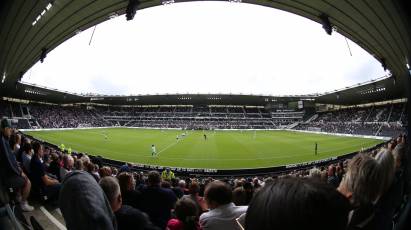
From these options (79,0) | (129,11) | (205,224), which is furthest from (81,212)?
(79,0)

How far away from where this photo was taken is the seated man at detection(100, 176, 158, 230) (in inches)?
77.3

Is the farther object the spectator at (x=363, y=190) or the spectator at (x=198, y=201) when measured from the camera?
the spectator at (x=198, y=201)

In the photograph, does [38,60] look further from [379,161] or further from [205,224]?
[379,161]

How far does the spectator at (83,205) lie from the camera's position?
1.17 metres

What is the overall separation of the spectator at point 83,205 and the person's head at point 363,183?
1183 millimetres

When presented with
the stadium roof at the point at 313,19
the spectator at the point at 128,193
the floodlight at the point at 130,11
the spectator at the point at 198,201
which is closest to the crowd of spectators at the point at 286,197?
the stadium roof at the point at 313,19

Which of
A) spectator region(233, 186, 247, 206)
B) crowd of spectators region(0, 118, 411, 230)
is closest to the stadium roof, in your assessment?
crowd of spectators region(0, 118, 411, 230)

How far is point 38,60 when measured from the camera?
2.14 metres

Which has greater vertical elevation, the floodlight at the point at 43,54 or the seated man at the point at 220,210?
the floodlight at the point at 43,54

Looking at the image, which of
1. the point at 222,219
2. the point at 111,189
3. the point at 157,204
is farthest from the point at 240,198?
the point at 111,189

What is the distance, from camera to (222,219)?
258 cm

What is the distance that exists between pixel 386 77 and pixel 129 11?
281 centimetres

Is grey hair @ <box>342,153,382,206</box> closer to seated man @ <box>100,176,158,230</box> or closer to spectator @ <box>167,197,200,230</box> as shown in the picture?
seated man @ <box>100,176,158,230</box>

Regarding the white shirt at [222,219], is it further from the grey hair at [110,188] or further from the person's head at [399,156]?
the person's head at [399,156]
